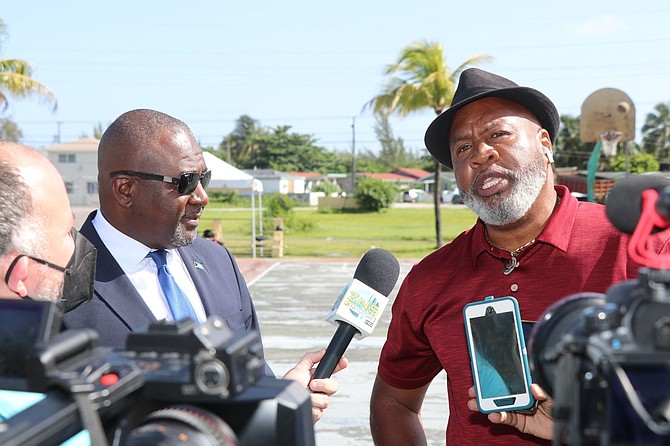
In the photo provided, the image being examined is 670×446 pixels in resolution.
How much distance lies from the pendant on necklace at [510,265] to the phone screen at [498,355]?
0.28m

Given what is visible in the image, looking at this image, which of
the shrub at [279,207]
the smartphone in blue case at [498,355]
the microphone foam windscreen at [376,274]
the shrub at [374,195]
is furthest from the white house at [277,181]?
the smartphone in blue case at [498,355]

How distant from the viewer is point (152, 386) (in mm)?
1198

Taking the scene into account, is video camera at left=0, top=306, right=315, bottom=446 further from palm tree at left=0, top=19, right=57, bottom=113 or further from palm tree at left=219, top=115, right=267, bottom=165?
palm tree at left=219, top=115, right=267, bottom=165

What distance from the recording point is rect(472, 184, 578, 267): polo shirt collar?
2.82m

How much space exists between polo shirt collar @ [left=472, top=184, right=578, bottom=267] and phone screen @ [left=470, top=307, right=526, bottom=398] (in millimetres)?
370

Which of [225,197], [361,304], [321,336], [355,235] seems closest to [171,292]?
[361,304]

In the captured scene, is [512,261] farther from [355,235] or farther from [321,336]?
[355,235]

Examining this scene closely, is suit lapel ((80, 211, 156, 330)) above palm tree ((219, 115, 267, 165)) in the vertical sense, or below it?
above

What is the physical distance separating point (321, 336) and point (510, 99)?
8.46 metres

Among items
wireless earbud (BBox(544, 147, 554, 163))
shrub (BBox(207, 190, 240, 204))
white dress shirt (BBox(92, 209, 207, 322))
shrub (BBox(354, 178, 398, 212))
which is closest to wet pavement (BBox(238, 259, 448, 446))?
white dress shirt (BBox(92, 209, 207, 322))

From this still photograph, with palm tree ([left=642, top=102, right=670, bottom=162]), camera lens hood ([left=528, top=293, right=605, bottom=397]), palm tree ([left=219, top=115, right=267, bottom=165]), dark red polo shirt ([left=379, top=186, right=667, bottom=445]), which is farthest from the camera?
palm tree ([left=219, top=115, right=267, bottom=165])

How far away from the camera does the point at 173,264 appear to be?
324cm

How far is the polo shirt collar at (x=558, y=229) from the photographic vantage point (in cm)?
282

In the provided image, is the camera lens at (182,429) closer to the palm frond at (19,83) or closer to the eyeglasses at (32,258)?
the eyeglasses at (32,258)
